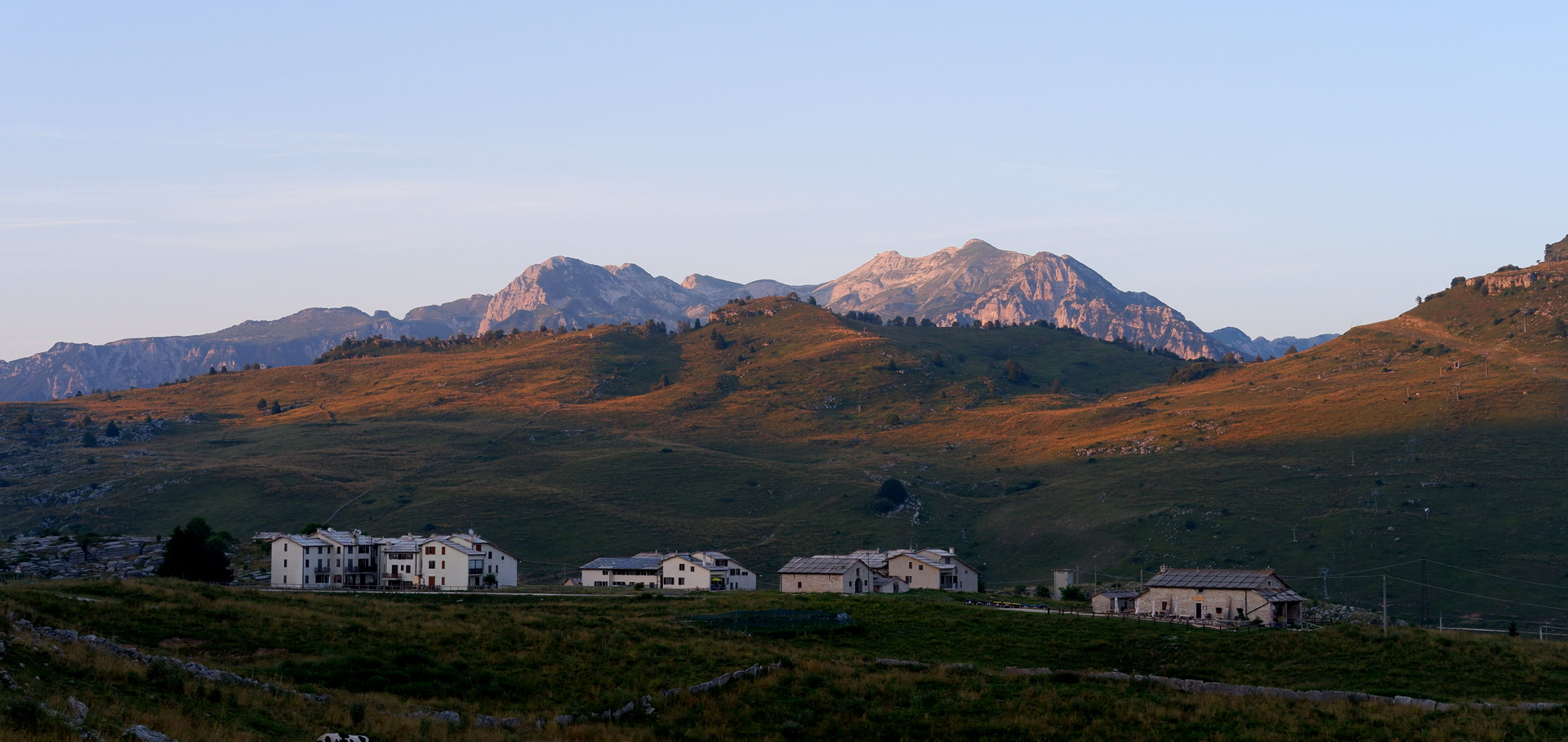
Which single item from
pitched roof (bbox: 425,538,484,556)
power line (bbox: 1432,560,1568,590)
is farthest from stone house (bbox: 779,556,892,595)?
power line (bbox: 1432,560,1568,590)

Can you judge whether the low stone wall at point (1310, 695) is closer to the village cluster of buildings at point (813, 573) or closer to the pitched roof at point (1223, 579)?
the pitched roof at point (1223, 579)

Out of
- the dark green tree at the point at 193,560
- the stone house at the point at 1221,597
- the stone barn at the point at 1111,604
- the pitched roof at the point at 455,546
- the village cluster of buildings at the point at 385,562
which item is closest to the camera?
the stone house at the point at 1221,597

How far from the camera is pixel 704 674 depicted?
45750mm

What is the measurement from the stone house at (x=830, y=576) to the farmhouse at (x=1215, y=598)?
3016 cm

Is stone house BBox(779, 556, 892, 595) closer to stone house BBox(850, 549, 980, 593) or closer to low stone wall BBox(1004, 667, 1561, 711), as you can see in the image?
stone house BBox(850, 549, 980, 593)

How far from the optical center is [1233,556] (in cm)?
15062

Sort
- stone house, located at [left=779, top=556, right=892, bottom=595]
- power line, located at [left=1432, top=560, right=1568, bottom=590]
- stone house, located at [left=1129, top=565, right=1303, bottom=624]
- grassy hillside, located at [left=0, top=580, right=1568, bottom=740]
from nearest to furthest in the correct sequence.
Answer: grassy hillside, located at [left=0, top=580, right=1568, bottom=740]
stone house, located at [left=1129, top=565, right=1303, bottom=624]
stone house, located at [left=779, top=556, right=892, bottom=595]
power line, located at [left=1432, top=560, right=1568, bottom=590]

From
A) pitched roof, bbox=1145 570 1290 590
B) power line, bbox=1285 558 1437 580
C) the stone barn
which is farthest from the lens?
power line, bbox=1285 558 1437 580

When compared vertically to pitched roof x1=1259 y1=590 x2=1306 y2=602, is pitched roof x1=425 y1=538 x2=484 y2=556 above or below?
above

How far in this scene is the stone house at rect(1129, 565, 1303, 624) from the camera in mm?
77500

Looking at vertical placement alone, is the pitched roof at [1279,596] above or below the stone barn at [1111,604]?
above

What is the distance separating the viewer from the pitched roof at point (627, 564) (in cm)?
12719

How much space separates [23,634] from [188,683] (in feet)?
18.1

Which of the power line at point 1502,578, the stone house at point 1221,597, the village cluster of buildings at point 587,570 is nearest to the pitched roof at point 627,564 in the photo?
the village cluster of buildings at point 587,570
